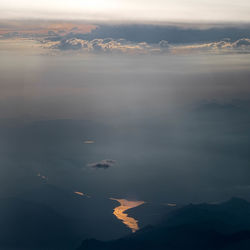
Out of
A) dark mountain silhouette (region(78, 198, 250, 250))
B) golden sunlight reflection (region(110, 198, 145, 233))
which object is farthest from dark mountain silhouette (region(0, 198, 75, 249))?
golden sunlight reflection (region(110, 198, 145, 233))

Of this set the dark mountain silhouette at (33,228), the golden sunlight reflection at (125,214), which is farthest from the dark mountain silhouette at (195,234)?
the dark mountain silhouette at (33,228)

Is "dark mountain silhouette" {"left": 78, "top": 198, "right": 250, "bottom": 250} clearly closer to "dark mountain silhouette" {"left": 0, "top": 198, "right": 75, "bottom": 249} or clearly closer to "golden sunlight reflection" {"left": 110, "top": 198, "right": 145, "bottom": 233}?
"golden sunlight reflection" {"left": 110, "top": 198, "right": 145, "bottom": 233}

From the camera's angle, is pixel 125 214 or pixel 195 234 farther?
pixel 125 214

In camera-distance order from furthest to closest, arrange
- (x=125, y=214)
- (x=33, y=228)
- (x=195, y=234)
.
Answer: (x=125, y=214)
(x=33, y=228)
(x=195, y=234)

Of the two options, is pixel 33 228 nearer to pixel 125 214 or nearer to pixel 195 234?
pixel 125 214

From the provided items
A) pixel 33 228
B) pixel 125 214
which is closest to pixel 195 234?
pixel 125 214

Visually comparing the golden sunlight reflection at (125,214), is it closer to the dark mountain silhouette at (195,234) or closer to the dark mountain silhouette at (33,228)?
the dark mountain silhouette at (195,234)

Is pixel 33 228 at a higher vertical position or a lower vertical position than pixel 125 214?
lower
